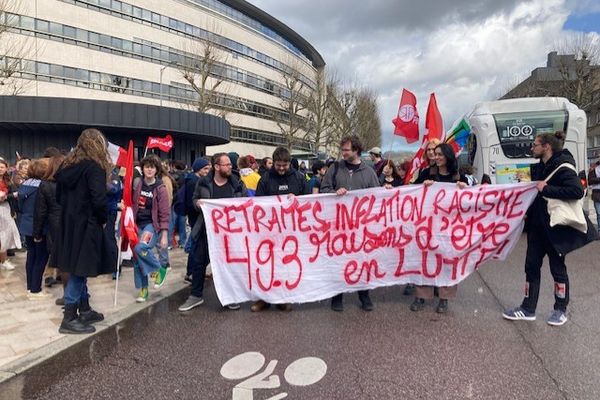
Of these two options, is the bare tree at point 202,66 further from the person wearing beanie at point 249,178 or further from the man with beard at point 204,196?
the man with beard at point 204,196

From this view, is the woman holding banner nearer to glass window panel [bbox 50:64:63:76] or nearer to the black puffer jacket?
the black puffer jacket

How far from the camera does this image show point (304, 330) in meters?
4.77

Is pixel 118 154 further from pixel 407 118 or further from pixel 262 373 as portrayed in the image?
pixel 407 118

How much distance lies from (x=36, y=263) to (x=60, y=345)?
2.03 meters

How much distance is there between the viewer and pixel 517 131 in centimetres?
1243

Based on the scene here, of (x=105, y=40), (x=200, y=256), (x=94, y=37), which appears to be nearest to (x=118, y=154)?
(x=200, y=256)

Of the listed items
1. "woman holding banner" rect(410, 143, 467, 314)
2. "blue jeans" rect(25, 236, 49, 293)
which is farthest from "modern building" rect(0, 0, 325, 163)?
"woman holding banner" rect(410, 143, 467, 314)

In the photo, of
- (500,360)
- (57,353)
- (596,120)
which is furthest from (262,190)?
(596,120)

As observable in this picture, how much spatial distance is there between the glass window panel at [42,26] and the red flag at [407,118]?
114ft

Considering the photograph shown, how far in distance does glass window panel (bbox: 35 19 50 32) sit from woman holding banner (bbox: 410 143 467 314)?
1480 inches

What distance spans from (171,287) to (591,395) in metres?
5.03

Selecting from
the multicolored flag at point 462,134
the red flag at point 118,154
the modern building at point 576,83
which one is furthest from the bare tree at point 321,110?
the red flag at point 118,154

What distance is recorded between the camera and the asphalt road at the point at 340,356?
11.4 ft

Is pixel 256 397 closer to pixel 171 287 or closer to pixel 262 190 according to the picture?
pixel 262 190
